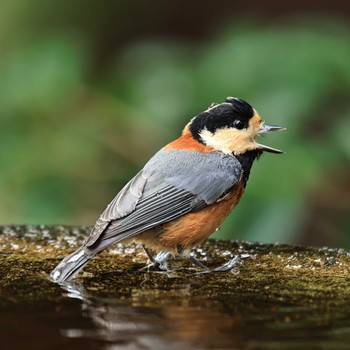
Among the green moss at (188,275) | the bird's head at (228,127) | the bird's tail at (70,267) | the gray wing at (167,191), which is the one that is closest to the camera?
the green moss at (188,275)

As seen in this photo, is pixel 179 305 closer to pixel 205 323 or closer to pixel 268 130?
pixel 205 323

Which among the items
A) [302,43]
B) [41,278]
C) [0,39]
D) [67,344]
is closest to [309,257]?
[41,278]

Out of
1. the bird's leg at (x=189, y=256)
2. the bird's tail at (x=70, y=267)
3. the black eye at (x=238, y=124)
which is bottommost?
the bird's leg at (x=189, y=256)

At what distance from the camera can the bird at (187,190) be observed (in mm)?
3119

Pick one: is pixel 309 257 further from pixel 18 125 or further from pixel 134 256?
pixel 18 125

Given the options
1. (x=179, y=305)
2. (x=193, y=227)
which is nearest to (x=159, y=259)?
(x=193, y=227)

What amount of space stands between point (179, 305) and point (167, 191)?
1.02m

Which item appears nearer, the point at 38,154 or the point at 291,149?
the point at 291,149

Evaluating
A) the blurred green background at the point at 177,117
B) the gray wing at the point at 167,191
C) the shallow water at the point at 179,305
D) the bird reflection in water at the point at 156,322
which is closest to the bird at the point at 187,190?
the gray wing at the point at 167,191

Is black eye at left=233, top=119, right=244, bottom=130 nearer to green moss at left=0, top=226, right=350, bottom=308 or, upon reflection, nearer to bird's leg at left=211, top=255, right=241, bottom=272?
green moss at left=0, top=226, right=350, bottom=308

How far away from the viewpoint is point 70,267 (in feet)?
9.12

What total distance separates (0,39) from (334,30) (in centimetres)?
305

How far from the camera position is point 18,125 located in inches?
174

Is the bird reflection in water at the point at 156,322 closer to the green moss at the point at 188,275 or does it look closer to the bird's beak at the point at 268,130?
the green moss at the point at 188,275
